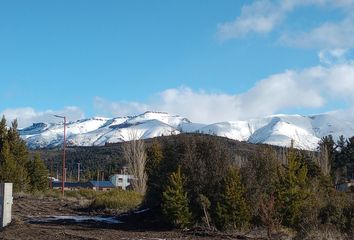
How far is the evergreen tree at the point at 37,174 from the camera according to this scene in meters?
54.3

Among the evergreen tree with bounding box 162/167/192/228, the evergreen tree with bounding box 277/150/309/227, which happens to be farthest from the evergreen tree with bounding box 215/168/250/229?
the evergreen tree with bounding box 277/150/309/227

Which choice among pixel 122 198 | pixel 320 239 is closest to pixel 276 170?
pixel 320 239

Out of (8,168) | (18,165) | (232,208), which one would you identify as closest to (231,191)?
(232,208)

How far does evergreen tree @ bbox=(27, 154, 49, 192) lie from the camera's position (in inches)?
2140

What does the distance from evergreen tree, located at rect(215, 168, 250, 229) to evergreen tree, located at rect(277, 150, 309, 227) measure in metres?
1.91

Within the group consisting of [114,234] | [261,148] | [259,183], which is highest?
[261,148]

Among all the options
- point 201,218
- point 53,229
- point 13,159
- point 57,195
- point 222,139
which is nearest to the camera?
point 53,229

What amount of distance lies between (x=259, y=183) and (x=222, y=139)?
3503 mm

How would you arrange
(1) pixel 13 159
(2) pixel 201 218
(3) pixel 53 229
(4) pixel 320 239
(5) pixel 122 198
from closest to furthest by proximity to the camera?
1. (4) pixel 320 239
2. (3) pixel 53 229
3. (2) pixel 201 218
4. (5) pixel 122 198
5. (1) pixel 13 159

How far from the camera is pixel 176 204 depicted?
76.9 ft

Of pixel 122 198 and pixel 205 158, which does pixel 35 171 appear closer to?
pixel 122 198

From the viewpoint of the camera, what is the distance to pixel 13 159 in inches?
1932

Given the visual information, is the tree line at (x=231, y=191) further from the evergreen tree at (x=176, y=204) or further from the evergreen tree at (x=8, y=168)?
the evergreen tree at (x=8, y=168)

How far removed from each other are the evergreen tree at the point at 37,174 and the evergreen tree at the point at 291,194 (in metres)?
34.3
